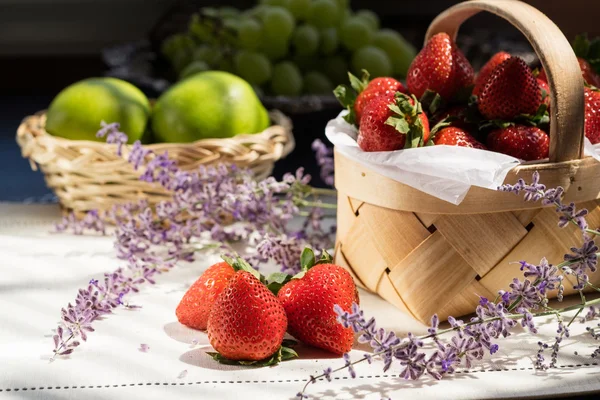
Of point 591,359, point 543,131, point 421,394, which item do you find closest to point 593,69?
point 543,131

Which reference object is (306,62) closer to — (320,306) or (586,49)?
(586,49)

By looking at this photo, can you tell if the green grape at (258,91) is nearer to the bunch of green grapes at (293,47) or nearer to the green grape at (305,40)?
the bunch of green grapes at (293,47)

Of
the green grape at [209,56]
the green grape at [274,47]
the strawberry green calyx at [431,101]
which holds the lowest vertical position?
the green grape at [209,56]

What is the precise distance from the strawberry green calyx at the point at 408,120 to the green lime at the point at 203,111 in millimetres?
460

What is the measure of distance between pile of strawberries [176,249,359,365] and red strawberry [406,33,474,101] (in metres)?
0.25

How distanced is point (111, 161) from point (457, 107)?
21.0 inches

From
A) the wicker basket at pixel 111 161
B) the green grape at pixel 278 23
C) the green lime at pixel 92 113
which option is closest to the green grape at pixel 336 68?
the green grape at pixel 278 23

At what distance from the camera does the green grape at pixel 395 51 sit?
1.64 m

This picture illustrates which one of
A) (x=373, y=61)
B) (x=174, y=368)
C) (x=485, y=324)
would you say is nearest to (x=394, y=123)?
(x=485, y=324)

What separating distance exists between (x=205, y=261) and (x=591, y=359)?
0.54 metres

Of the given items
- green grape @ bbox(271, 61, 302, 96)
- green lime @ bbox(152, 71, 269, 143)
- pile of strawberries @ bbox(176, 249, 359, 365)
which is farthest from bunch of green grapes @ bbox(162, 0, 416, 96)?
pile of strawberries @ bbox(176, 249, 359, 365)

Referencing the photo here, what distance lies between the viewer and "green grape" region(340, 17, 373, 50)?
5.30ft

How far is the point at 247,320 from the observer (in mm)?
791

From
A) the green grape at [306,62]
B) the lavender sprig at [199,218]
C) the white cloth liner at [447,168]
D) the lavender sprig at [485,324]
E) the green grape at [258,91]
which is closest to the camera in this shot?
the lavender sprig at [485,324]
